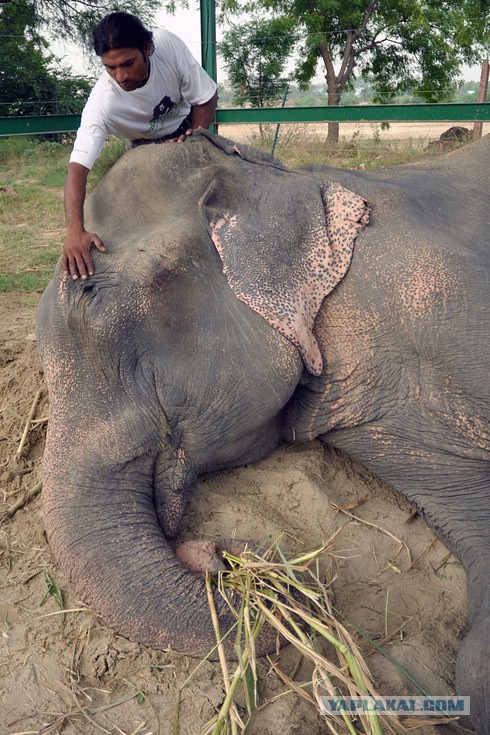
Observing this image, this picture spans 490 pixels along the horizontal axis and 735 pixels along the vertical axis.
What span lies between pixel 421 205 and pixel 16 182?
7.51 metres

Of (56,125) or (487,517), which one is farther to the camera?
(56,125)

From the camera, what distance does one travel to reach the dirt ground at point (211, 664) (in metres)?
2.03

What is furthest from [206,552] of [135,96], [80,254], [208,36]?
[208,36]

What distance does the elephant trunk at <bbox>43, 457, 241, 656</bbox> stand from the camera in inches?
82.5

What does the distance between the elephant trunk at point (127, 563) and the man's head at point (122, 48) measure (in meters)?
1.75

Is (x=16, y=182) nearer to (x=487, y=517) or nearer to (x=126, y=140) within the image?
(x=126, y=140)

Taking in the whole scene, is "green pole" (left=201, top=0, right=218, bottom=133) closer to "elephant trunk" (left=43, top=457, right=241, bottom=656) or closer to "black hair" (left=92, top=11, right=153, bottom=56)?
"black hair" (left=92, top=11, right=153, bottom=56)

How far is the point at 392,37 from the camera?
15281mm

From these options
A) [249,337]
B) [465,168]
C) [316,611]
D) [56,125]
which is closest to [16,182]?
[56,125]

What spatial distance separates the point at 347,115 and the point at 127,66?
4.20m

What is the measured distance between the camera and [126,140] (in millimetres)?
3406

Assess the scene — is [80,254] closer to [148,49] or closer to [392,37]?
[148,49]

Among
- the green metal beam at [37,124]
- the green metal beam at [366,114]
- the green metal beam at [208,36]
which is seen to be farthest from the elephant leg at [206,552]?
the green metal beam at [208,36]

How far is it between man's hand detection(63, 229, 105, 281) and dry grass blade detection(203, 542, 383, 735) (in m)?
1.04
